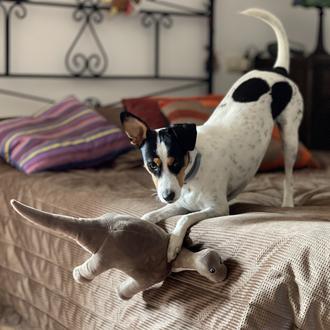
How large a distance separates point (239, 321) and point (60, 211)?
3.12 ft

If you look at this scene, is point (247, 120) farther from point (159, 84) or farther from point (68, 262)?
point (159, 84)

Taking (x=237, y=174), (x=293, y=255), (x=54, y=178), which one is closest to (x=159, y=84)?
(x=54, y=178)

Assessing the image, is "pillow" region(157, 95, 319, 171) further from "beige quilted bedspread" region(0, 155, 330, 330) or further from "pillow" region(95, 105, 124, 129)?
"pillow" region(95, 105, 124, 129)

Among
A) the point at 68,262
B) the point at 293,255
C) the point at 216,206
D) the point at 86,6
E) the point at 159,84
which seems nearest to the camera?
the point at 293,255

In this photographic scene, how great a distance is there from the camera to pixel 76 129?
280 cm

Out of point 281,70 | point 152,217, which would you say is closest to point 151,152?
point 152,217

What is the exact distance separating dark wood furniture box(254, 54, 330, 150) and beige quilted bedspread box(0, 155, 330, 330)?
2.48 ft

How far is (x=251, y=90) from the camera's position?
2.07 meters

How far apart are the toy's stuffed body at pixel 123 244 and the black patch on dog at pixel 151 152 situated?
14cm

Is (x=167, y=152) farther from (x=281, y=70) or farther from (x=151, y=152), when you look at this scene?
(x=281, y=70)

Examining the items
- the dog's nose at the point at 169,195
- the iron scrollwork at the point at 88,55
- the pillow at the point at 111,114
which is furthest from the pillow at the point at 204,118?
the dog's nose at the point at 169,195

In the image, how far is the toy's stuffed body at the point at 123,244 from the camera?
156 centimetres

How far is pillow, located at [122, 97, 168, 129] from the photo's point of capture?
2.97 m

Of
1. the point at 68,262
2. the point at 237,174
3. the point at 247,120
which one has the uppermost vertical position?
the point at 247,120
